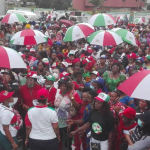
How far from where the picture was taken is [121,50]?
8938 mm

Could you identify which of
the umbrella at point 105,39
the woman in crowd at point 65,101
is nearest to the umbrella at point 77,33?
the umbrella at point 105,39

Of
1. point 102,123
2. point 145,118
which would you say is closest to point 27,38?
point 102,123

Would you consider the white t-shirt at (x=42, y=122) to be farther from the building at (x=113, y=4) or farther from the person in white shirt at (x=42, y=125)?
the building at (x=113, y=4)

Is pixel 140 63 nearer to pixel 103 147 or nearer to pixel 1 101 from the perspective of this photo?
pixel 103 147

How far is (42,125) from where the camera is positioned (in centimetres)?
349

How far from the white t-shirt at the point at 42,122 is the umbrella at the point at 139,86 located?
1219mm

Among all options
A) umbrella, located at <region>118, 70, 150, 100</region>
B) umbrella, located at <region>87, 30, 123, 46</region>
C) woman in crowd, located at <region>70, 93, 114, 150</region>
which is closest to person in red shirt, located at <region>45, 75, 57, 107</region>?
woman in crowd, located at <region>70, 93, 114, 150</region>

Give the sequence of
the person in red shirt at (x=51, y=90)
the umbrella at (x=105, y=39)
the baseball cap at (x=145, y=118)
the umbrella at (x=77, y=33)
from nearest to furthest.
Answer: the baseball cap at (x=145, y=118) → the person in red shirt at (x=51, y=90) → the umbrella at (x=105, y=39) → the umbrella at (x=77, y=33)

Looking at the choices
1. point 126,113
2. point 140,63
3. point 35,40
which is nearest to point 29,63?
point 35,40

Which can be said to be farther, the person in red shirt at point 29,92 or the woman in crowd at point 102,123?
the person in red shirt at point 29,92

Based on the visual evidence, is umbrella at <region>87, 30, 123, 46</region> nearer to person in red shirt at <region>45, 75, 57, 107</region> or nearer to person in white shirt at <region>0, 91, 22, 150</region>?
person in red shirt at <region>45, 75, 57, 107</region>

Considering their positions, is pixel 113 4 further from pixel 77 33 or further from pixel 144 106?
pixel 144 106

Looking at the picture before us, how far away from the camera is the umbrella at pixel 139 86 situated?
133 inches

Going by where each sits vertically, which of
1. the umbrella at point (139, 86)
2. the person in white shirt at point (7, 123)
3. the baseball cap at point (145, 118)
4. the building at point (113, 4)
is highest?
the building at point (113, 4)
